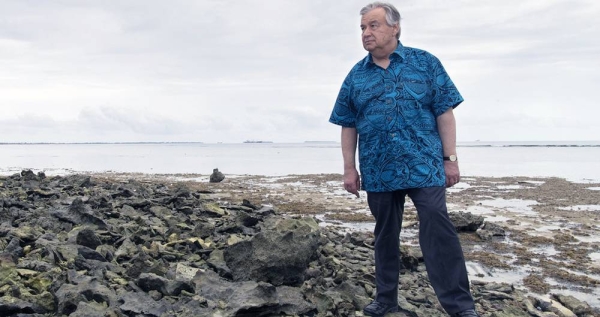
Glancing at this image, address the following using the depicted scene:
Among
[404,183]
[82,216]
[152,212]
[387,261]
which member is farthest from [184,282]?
[152,212]

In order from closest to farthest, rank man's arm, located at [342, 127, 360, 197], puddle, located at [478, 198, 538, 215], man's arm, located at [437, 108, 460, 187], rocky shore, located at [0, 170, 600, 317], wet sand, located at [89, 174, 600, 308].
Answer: man's arm, located at [437, 108, 460, 187] → rocky shore, located at [0, 170, 600, 317] → man's arm, located at [342, 127, 360, 197] → wet sand, located at [89, 174, 600, 308] → puddle, located at [478, 198, 538, 215]

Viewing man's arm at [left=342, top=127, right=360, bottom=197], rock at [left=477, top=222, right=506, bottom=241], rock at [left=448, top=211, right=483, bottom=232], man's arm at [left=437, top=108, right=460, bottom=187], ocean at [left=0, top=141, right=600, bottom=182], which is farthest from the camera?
ocean at [left=0, top=141, right=600, bottom=182]

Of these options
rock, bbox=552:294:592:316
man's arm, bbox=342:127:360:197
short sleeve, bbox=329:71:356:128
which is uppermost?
short sleeve, bbox=329:71:356:128

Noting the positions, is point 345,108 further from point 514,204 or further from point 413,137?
point 514,204

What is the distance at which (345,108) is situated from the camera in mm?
5398

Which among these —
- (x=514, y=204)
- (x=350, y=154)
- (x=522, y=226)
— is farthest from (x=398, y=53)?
(x=514, y=204)

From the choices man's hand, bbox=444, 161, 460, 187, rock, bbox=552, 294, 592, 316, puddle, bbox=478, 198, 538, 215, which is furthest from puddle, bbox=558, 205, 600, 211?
man's hand, bbox=444, 161, 460, 187

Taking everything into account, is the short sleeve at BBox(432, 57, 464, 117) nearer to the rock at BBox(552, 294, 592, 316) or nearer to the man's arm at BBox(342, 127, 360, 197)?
the man's arm at BBox(342, 127, 360, 197)

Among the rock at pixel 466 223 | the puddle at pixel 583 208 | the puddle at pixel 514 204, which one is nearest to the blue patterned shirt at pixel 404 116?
the rock at pixel 466 223

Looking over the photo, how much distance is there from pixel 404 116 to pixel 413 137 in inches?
8.4

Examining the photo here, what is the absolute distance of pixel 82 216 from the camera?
29.0ft

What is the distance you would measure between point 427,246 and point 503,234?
9.13 metres

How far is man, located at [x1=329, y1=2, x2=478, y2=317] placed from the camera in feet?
16.3

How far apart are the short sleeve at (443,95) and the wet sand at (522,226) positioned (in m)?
4.49
